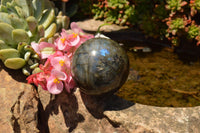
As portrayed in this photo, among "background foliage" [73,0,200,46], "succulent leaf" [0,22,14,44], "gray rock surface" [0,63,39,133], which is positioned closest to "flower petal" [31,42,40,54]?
"succulent leaf" [0,22,14,44]

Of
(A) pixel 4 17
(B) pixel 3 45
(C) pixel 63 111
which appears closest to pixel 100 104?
(C) pixel 63 111

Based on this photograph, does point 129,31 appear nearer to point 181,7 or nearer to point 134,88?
point 181,7

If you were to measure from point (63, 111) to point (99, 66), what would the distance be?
2.25 ft

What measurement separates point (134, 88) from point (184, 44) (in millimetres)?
1704

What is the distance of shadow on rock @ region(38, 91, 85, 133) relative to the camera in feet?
8.21

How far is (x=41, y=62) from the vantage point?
2.80m

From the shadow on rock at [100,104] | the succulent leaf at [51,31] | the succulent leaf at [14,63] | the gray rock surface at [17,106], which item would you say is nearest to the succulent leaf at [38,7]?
the succulent leaf at [51,31]

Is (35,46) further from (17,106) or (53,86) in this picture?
(17,106)

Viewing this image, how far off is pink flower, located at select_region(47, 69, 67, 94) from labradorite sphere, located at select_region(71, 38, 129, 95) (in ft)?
0.45

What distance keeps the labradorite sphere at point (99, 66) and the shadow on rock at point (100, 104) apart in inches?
9.9

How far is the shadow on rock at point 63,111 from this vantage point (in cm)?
250

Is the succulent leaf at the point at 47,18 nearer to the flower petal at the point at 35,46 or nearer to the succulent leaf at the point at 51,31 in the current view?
the succulent leaf at the point at 51,31

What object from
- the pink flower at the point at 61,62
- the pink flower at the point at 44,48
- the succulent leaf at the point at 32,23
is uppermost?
the succulent leaf at the point at 32,23

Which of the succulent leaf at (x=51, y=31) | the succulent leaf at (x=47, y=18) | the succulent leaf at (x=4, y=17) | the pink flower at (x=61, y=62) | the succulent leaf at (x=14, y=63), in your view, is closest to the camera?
the pink flower at (x=61, y=62)
